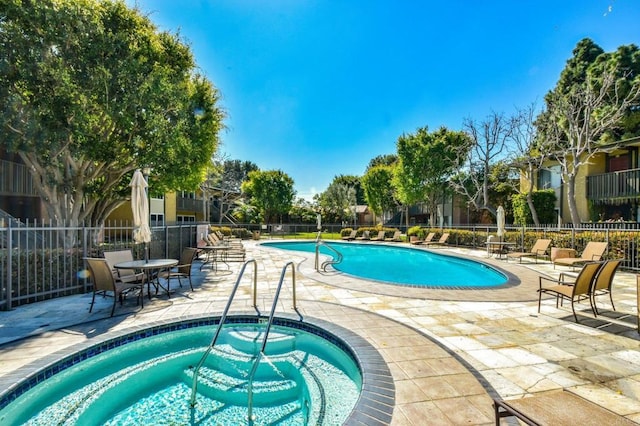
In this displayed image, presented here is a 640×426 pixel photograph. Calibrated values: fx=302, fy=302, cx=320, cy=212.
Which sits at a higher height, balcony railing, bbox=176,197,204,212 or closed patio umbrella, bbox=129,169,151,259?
balcony railing, bbox=176,197,204,212

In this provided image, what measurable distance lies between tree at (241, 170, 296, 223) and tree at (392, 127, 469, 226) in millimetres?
14441

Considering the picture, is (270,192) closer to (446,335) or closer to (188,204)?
(188,204)

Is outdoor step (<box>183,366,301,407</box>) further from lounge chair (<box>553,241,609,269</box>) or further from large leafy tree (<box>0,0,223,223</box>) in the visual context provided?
lounge chair (<box>553,241,609,269</box>)

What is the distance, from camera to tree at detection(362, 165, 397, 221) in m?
32.0

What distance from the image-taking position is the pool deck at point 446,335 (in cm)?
286

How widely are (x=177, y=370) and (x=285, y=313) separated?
75.7 inches

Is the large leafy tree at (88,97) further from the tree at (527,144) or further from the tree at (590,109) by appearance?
the tree at (527,144)

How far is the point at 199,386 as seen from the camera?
350cm

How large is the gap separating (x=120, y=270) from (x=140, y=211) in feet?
4.49

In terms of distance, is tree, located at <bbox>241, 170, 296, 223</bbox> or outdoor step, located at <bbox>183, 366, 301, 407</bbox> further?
tree, located at <bbox>241, 170, 296, 223</bbox>

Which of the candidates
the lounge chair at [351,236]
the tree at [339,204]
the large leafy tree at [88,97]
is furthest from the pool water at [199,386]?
the tree at [339,204]

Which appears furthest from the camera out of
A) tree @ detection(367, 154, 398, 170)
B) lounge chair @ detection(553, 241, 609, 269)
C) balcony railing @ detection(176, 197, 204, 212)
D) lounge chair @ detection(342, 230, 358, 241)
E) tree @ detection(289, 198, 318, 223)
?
tree @ detection(367, 154, 398, 170)

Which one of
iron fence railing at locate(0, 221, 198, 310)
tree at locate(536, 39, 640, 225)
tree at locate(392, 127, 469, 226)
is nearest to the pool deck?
iron fence railing at locate(0, 221, 198, 310)

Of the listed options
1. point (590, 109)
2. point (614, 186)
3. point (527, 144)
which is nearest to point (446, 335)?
point (590, 109)
